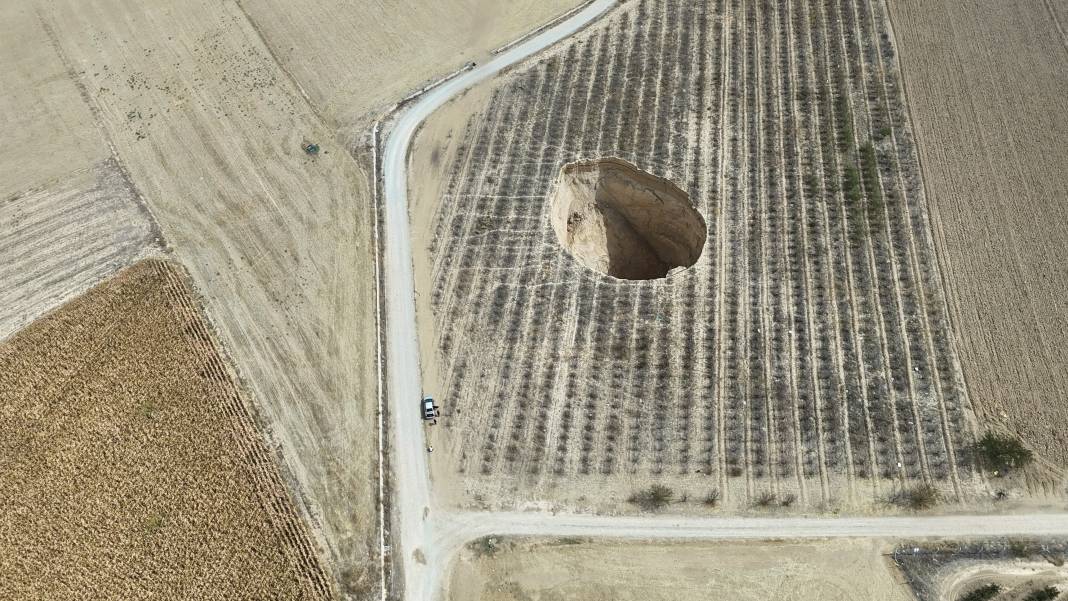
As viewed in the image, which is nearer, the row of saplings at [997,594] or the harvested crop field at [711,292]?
the row of saplings at [997,594]

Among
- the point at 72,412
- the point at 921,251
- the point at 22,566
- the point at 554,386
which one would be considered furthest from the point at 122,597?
the point at 921,251

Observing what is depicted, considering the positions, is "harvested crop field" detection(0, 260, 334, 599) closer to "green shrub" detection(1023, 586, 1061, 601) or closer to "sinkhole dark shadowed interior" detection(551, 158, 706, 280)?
"sinkhole dark shadowed interior" detection(551, 158, 706, 280)

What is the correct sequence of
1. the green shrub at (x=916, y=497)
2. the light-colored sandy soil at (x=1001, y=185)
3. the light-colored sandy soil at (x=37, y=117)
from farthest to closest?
the light-colored sandy soil at (x=37, y=117)
the light-colored sandy soil at (x=1001, y=185)
the green shrub at (x=916, y=497)

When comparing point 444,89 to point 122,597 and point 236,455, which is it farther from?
point 122,597

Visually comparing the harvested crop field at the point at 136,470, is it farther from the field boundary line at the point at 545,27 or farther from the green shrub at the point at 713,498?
the field boundary line at the point at 545,27

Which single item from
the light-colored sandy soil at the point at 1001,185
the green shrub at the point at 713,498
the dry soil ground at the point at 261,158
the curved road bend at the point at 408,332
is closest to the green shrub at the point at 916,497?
the light-colored sandy soil at the point at 1001,185

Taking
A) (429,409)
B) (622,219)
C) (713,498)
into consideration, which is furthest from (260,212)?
(713,498)
